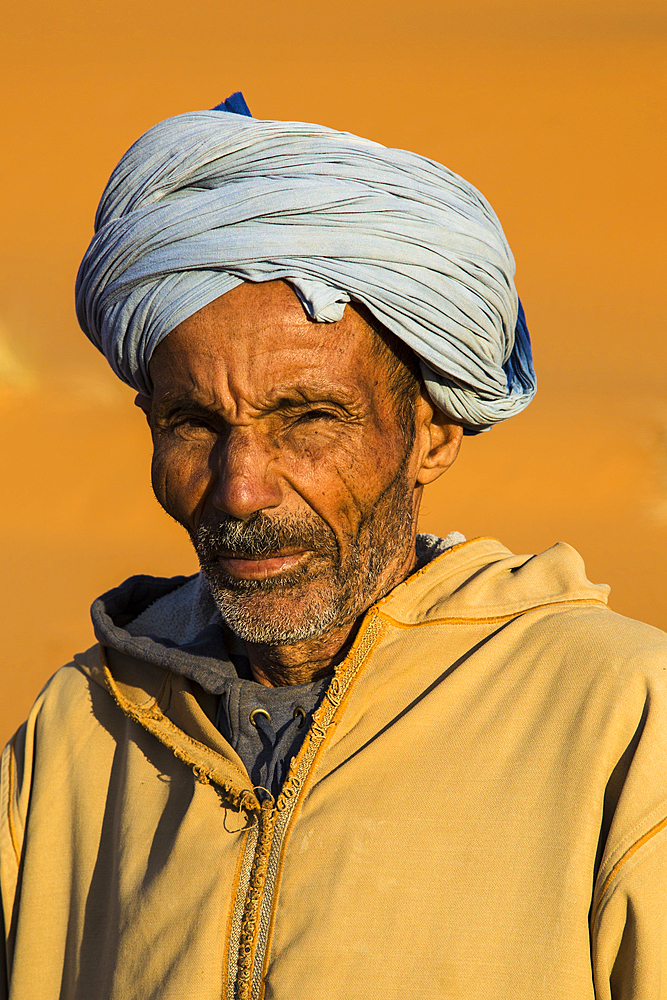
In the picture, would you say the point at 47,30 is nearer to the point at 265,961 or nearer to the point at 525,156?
the point at 525,156

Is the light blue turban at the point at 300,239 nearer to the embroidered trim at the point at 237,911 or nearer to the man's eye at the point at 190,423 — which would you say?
the man's eye at the point at 190,423

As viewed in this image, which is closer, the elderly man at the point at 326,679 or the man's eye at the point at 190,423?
the elderly man at the point at 326,679

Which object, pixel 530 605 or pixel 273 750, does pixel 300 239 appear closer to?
pixel 530 605

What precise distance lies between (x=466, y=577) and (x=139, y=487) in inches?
232

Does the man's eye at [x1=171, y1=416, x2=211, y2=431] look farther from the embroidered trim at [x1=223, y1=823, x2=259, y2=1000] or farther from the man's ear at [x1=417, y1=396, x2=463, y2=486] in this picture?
the embroidered trim at [x1=223, y1=823, x2=259, y2=1000]

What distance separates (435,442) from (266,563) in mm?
525

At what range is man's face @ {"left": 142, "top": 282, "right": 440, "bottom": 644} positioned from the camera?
1.80 metres

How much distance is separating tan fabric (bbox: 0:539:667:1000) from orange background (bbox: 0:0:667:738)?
14.3ft

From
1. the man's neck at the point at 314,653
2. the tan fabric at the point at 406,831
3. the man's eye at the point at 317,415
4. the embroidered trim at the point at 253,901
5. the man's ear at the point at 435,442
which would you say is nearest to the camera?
the tan fabric at the point at 406,831

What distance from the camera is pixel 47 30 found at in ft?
29.5

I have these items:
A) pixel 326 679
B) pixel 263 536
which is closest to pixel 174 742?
pixel 326 679

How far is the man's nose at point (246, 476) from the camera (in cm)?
176

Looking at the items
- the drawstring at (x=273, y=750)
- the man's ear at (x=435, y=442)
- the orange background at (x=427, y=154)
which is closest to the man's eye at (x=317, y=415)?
the man's ear at (x=435, y=442)

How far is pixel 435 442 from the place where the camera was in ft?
7.08
